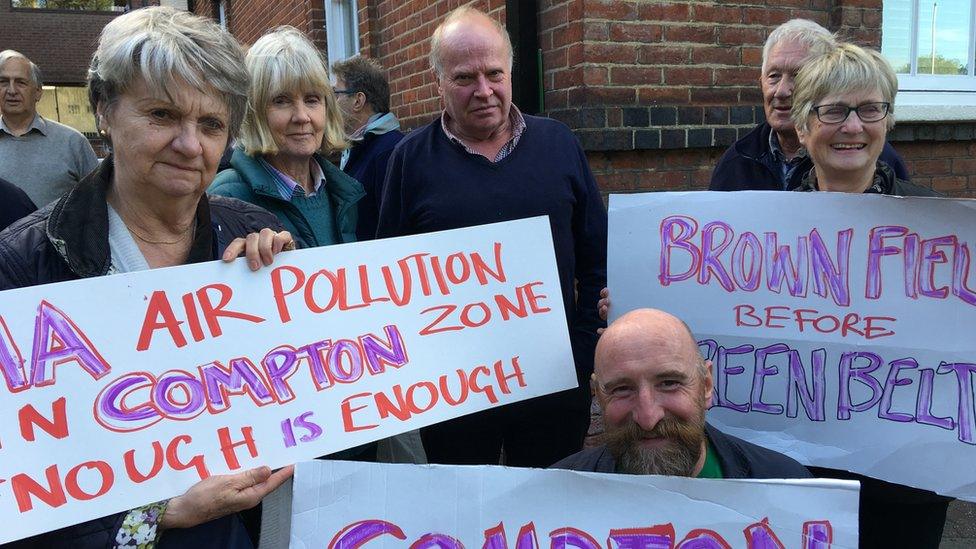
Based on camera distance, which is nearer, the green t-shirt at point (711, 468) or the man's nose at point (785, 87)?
the green t-shirt at point (711, 468)

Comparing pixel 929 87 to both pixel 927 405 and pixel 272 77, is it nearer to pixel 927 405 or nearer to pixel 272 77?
pixel 927 405

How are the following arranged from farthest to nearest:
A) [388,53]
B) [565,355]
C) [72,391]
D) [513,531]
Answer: [388,53] < [565,355] < [513,531] < [72,391]

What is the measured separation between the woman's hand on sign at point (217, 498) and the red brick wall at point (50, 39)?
1055 inches

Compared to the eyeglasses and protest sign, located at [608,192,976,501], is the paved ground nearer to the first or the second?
protest sign, located at [608,192,976,501]

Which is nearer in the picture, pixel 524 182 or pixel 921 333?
pixel 921 333

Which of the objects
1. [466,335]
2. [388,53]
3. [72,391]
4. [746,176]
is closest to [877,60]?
[746,176]

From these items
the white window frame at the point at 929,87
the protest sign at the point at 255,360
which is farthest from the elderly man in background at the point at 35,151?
the white window frame at the point at 929,87

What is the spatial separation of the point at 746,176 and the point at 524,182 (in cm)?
78

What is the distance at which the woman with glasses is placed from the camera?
1.99 meters

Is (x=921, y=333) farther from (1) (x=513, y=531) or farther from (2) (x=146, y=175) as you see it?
(2) (x=146, y=175)

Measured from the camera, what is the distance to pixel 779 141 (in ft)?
8.39

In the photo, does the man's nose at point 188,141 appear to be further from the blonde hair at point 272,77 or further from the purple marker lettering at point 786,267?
the purple marker lettering at point 786,267

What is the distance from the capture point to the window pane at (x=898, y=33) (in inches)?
182

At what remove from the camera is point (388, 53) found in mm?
5535
